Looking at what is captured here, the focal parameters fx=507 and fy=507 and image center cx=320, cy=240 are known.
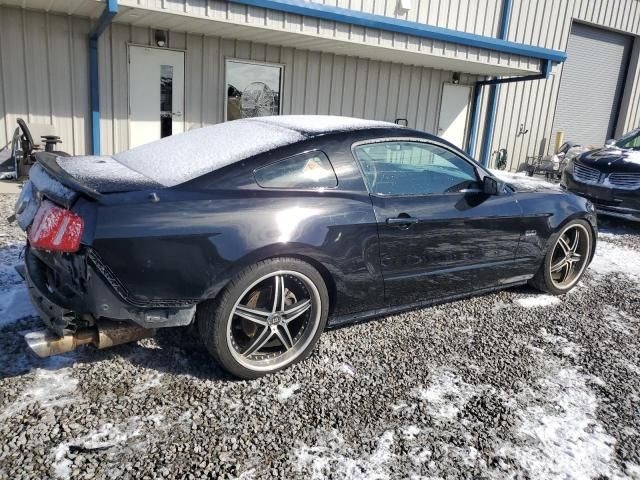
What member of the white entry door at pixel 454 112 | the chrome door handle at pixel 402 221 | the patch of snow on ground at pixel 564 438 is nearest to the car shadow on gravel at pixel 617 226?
the white entry door at pixel 454 112

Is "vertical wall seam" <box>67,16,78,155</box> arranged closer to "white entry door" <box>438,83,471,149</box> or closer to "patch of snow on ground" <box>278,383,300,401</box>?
"patch of snow on ground" <box>278,383,300,401</box>

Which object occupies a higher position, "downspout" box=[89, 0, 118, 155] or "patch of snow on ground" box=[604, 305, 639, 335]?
"downspout" box=[89, 0, 118, 155]

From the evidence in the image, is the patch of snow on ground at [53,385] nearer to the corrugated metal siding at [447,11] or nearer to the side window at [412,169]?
the side window at [412,169]

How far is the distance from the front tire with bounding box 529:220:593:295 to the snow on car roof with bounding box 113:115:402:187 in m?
2.01

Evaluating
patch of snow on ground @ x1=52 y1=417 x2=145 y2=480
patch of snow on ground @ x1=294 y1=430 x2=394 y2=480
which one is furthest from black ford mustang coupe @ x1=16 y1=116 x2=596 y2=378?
patch of snow on ground @ x1=294 y1=430 x2=394 y2=480

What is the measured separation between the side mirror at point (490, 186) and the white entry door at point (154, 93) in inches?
253

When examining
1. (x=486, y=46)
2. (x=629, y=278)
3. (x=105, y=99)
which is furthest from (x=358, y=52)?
(x=629, y=278)

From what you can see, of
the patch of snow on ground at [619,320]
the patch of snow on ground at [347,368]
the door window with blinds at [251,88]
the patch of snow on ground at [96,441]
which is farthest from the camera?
the door window with blinds at [251,88]

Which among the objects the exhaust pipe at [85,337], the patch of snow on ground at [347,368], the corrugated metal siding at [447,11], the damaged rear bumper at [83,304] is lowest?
the patch of snow on ground at [347,368]

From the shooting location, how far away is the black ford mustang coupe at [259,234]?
2.43 m

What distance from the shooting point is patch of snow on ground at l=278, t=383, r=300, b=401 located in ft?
8.94

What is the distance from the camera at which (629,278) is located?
5.23m

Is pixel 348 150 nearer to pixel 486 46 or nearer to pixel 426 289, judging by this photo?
pixel 426 289

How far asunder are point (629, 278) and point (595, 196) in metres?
2.74
